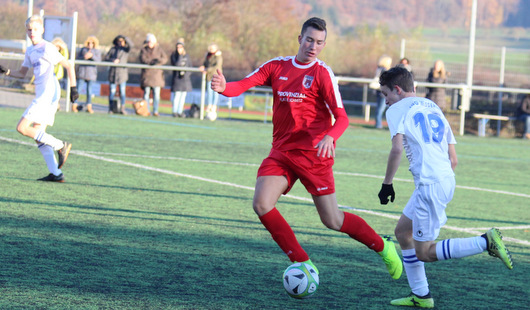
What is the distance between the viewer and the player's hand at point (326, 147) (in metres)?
5.32

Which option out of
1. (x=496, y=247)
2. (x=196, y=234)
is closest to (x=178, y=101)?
(x=196, y=234)

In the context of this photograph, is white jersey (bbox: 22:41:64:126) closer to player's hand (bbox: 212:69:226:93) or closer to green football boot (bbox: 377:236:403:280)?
player's hand (bbox: 212:69:226:93)

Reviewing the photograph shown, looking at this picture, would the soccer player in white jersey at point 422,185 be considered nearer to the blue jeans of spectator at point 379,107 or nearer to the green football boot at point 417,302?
the green football boot at point 417,302

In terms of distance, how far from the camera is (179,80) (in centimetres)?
2031

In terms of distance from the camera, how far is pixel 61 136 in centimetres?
1416

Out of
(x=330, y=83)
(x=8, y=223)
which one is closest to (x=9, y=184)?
(x=8, y=223)

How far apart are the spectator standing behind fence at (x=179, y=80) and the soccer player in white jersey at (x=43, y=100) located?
35.1 ft

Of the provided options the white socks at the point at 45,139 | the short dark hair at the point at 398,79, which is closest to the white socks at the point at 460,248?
the short dark hair at the point at 398,79

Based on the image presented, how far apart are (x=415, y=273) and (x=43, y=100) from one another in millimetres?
5423

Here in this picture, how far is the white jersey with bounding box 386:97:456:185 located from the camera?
16.6 ft

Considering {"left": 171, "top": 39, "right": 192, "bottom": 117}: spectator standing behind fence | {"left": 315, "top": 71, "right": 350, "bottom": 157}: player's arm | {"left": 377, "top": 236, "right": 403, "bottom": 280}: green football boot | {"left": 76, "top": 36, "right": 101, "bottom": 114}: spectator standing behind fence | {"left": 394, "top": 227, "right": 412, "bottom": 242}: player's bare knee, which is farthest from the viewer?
{"left": 171, "top": 39, "right": 192, "bottom": 117}: spectator standing behind fence

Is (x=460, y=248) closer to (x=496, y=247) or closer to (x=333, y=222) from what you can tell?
(x=496, y=247)

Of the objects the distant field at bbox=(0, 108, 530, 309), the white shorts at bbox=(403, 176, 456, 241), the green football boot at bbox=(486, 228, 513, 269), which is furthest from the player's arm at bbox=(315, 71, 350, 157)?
the green football boot at bbox=(486, 228, 513, 269)

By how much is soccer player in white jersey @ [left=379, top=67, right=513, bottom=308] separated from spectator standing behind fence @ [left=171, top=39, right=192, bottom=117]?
15.3 m
